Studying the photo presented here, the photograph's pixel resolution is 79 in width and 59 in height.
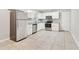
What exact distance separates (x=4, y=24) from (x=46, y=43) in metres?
0.60

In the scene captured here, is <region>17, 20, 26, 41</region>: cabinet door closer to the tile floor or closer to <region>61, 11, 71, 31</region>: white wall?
the tile floor

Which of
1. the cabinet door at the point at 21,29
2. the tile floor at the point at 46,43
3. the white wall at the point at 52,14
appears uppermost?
the white wall at the point at 52,14

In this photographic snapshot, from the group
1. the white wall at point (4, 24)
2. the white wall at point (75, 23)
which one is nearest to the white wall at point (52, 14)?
the white wall at point (75, 23)

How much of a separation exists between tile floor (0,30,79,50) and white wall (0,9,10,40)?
0.30ft

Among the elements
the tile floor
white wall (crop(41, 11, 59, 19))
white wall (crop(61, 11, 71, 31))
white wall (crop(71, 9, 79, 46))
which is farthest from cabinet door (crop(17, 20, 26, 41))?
white wall (crop(71, 9, 79, 46))

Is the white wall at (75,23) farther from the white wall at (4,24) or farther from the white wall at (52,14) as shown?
the white wall at (4,24)

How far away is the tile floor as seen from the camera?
1.42 meters

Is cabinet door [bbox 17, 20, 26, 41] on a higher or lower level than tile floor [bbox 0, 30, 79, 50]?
higher

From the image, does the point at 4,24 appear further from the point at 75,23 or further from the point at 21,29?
the point at 75,23

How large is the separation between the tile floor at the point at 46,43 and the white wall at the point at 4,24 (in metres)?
0.09

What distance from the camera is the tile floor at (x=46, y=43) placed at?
55.8 inches

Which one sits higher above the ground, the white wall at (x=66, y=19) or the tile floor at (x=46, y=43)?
the white wall at (x=66, y=19)
